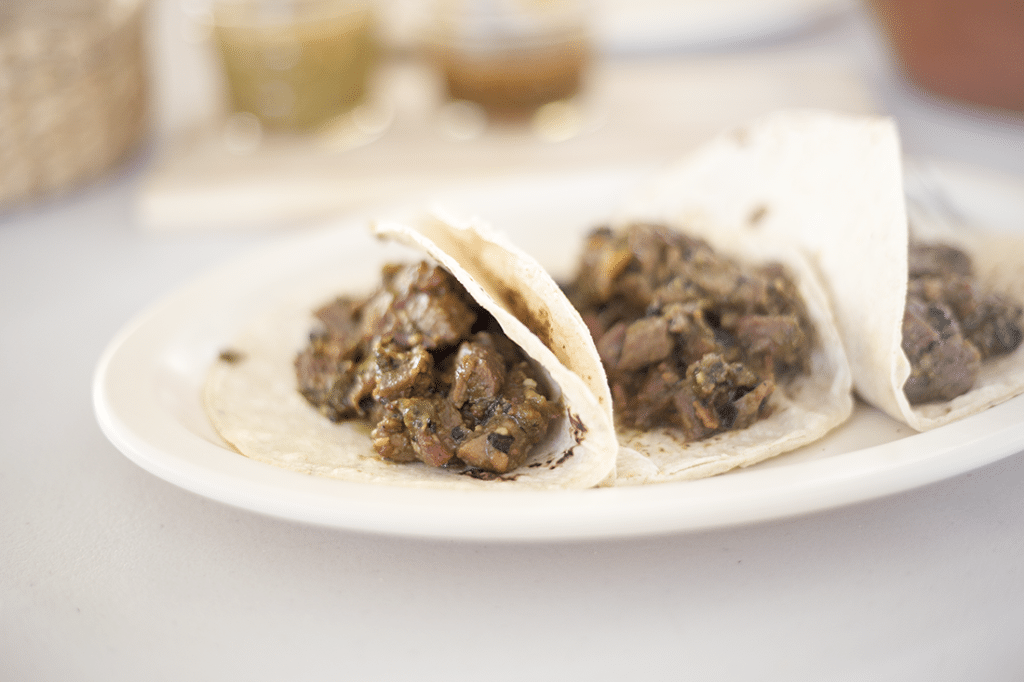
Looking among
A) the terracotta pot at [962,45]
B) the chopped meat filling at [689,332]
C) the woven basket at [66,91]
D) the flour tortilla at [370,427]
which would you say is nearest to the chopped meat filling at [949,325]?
the chopped meat filling at [689,332]

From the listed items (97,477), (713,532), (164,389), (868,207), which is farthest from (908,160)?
(97,477)

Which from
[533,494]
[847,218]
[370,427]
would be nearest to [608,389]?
[533,494]

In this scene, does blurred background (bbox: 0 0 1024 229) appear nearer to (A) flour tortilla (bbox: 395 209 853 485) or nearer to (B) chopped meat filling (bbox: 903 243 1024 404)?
(B) chopped meat filling (bbox: 903 243 1024 404)

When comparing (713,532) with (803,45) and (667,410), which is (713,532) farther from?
(803,45)

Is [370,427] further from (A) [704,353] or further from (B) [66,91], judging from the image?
(B) [66,91]

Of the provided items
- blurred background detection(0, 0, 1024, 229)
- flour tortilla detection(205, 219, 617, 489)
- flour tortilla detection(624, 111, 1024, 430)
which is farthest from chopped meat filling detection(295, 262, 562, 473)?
blurred background detection(0, 0, 1024, 229)

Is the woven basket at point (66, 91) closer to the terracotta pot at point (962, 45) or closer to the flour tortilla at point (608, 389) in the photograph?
the flour tortilla at point (608, 389)

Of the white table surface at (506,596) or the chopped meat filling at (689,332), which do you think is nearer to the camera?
the white table surface at (506,596)
